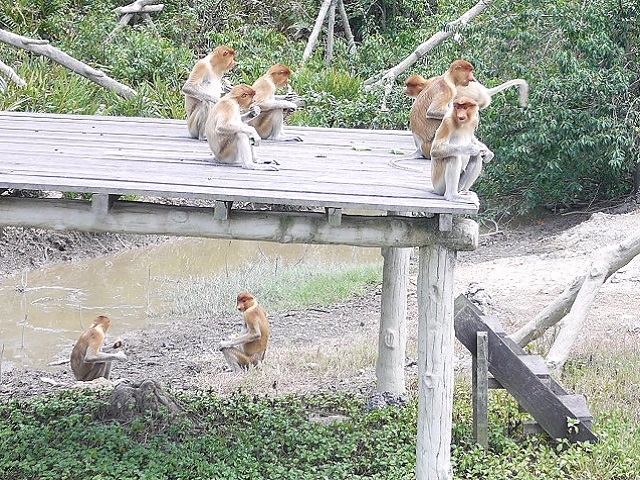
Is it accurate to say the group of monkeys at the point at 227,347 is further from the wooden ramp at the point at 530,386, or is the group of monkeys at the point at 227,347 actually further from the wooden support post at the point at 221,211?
the wooden support post at the point at 221,211

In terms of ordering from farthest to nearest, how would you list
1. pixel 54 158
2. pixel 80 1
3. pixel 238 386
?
pixel 80 1, pixel 238 386, pixel 54 158

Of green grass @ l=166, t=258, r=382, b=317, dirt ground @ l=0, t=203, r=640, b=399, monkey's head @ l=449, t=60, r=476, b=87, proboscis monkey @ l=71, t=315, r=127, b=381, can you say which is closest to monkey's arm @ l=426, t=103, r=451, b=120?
monkey's head @ l=449, t=60, r=476, b=87

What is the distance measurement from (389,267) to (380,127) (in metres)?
8.30

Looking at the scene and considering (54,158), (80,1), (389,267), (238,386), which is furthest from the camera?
(80,1)

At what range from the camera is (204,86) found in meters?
7.78

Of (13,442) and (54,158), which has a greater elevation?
(54,158)

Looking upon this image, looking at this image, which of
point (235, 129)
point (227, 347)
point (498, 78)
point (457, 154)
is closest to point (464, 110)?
point (457, 154)

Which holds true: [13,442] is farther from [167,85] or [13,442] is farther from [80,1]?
[80,1]

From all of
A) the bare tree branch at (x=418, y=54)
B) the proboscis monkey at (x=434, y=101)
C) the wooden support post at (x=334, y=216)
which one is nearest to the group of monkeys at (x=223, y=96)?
the proboscis monkey at (x=434, y=101)

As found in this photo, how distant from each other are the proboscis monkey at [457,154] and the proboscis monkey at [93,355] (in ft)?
10.9

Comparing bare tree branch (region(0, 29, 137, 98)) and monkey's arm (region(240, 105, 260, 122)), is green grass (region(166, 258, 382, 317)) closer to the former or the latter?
bare tree branch (region(0, 29, 137, 98))

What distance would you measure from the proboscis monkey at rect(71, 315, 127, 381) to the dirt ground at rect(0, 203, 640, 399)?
0.38 metres

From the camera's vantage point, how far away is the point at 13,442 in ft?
23.3

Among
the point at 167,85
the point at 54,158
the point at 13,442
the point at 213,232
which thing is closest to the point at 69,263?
the point at 167,85
